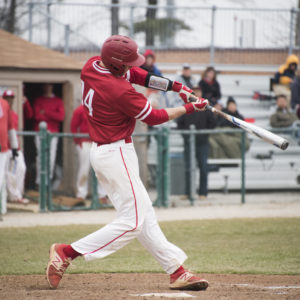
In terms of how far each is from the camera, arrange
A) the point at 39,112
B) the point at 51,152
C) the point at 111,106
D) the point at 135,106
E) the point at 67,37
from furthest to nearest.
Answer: the point at 67,37 < the point at 39,112 < the point at 51,152 < the point at 111,106 < the point at 135,106

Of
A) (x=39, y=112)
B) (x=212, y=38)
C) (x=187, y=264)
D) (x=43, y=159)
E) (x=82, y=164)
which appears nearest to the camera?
(x=187, y=264)

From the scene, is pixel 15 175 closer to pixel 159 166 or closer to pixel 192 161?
pixel 159 166

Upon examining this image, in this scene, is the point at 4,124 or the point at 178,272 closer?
the point at 178,272

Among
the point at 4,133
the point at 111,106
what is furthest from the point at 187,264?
the point at 4,133

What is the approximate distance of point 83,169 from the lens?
12125 millimetres

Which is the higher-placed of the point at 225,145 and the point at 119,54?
the point at 119,54

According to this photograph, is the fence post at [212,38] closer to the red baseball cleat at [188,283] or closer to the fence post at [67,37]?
the fence post at [67,37]

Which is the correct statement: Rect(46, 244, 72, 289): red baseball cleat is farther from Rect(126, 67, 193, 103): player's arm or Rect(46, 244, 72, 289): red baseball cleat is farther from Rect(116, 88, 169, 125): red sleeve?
Rect(126, 67, 193, 103): player's arm

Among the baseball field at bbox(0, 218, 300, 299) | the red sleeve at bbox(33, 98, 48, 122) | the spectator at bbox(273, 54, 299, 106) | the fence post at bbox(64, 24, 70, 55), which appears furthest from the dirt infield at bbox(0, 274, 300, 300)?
the spectator at bbox(273, 54, 299, 106)

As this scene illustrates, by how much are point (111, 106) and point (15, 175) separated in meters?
6.32

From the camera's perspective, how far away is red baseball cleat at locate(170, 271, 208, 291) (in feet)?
19.4

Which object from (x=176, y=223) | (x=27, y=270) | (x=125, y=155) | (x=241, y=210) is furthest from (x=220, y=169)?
(x=125, y=155)

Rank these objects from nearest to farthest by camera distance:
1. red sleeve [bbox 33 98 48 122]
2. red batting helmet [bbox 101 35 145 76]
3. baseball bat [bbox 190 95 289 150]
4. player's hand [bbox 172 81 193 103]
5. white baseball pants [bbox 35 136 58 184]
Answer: red batting helmet [bbox 101 35 145 76], baseball bat [bbox 190 95 289 150], player's hand [bbox 172 81 193 103], white baseball pants [bbox 35 136 58 184], red sleeve [bbox 33 98 48 122]

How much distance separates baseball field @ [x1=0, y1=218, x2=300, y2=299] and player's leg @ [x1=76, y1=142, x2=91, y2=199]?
2051 millimetres
